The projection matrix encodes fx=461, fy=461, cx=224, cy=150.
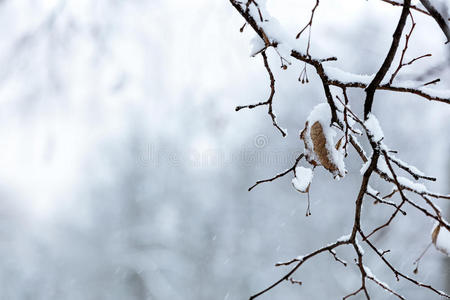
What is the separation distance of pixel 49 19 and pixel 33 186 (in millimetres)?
3143

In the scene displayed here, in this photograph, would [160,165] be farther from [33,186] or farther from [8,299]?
[8,299]

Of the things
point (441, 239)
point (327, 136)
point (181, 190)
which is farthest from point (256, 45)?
point (181, 190)

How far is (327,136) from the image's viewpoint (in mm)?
676

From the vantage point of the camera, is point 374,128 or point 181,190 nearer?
point 374,128

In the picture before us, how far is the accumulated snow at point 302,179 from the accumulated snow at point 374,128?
0.16 m

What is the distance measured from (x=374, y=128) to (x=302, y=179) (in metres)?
0.17

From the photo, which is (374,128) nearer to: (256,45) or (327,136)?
(327,136)

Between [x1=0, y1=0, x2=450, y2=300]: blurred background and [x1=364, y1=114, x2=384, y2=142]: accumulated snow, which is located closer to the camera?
[x1=364, y1=114, x2=384, y2=142]: accumulated snow

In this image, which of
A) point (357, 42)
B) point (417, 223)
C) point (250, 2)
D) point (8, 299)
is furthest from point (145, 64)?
point (250, 2)

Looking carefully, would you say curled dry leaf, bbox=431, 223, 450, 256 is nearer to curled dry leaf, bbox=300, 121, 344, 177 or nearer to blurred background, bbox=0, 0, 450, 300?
curled dry leaf, bbox=300, 121, 344, 177

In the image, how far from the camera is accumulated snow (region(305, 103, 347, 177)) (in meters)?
0.68

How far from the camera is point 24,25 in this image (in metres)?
3.80

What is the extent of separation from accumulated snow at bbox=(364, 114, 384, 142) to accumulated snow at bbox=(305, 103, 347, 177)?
0.24 ft

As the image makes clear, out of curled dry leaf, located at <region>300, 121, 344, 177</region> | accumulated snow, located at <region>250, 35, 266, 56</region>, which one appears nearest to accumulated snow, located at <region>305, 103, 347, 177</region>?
curled dry leaf, located at <region>300, 121, 344, 177</region>
